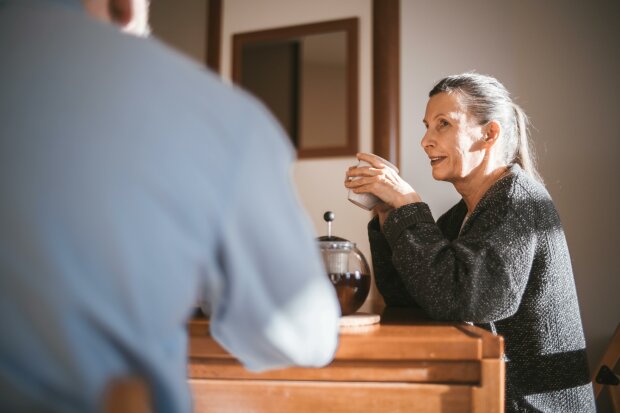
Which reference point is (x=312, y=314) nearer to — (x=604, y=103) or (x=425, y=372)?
(x=425, y=372)

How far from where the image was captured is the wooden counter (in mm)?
817

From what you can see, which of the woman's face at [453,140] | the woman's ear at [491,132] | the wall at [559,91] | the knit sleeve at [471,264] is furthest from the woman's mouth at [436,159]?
the wall at [559,91]

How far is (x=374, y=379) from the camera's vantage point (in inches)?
33.1

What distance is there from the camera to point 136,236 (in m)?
0.44

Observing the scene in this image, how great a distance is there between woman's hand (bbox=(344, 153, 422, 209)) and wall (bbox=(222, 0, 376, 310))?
873 mm

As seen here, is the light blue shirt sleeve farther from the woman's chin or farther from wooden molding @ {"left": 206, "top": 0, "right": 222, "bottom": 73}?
wooden molding @ {"left": 206, "top": 0, "right": 222, "bottom": 73}

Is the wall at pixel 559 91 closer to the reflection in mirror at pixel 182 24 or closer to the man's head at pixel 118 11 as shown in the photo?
the reflection in mirror at pixel 182 24

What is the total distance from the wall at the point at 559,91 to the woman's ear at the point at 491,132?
67 cm

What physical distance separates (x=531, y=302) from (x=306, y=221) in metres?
0.80

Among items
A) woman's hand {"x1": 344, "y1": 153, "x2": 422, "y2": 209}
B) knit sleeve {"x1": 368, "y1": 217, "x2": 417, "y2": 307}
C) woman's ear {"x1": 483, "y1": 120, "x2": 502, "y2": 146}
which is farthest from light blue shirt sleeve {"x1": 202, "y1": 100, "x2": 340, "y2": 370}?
woman's ear {"x1": 483, "y1": 120, "x2": 502, "y2": 146}

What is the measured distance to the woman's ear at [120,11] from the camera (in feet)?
2.00

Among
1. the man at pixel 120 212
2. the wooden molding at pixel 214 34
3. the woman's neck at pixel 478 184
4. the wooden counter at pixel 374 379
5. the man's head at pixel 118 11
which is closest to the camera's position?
the man at pixel 120 212

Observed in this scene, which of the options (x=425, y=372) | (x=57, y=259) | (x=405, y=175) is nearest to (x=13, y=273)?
(x=57, y=259)

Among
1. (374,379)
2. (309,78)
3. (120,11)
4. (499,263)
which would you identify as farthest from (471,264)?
(309,78)
